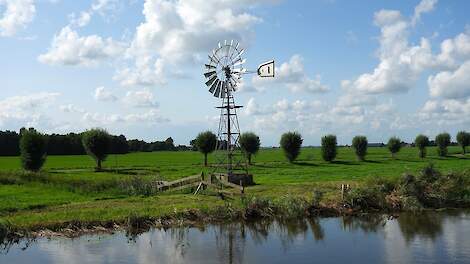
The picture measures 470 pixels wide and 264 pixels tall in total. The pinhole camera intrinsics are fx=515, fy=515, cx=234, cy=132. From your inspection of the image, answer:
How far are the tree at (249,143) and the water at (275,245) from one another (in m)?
61.2

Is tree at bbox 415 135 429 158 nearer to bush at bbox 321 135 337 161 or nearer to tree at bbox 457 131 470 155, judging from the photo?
tree at bbox 457 131 470 155

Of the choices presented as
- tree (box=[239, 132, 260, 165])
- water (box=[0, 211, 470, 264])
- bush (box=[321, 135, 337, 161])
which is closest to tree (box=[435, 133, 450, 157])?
bush (box=[321, 135, 337, 161])

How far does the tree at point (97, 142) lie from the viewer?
76375mm

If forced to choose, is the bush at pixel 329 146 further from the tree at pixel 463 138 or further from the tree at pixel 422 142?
the tree at pixel 463 138

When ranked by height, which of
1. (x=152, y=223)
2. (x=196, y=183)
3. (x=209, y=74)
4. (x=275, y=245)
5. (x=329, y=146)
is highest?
(x=209, y=74)

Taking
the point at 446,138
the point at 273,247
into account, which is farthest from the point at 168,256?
the point at 446,138

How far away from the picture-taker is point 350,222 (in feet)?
95.6

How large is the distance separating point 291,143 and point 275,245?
6782cm

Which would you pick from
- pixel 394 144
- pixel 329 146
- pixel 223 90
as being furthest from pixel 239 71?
pixel 394 144

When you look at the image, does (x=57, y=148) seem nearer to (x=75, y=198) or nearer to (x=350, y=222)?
(x=75, y=198)

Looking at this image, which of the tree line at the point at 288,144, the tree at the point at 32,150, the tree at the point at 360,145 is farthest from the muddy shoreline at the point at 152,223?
the tree at the point at 360,145

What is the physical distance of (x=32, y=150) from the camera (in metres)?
64.4

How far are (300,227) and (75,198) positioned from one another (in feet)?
52.4

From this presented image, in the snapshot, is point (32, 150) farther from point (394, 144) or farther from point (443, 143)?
point (443, 143)
